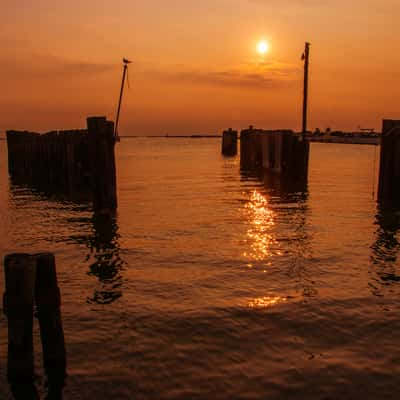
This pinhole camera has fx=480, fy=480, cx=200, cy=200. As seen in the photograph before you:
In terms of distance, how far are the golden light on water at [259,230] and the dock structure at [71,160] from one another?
4396 millimetres

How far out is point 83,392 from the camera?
16.1 feet

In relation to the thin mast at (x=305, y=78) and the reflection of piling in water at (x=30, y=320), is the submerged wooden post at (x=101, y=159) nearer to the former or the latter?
the reflection of piling in water at (x=30, y=320)

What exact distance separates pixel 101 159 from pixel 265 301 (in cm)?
798

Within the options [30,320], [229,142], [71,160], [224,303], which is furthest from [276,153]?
[229,142]

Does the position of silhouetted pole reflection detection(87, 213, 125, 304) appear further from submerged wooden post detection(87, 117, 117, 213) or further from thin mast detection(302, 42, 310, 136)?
thin mast detection(302, 42, 310, 136)

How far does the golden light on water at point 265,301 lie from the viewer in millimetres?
7105

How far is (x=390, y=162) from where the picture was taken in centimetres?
1612

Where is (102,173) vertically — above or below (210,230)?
above

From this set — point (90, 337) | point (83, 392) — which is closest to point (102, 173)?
point (90, 337)

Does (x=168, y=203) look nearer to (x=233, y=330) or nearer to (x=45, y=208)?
(x=45, y=208)

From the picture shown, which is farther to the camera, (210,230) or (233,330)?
(210,230)

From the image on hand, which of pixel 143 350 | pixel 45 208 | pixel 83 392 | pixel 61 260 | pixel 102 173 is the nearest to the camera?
pixel 83 392

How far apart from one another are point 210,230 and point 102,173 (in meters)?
3.73

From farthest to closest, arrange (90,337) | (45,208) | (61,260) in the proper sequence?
(45,208)
(61,260)
(90,337)
